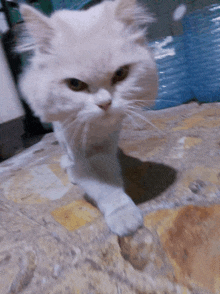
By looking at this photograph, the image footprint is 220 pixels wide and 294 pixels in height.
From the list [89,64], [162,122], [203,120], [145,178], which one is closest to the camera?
[89,64]

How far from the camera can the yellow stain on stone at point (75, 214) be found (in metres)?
0.69

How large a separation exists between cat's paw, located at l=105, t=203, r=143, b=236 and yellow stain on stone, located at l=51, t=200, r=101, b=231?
0.09 m

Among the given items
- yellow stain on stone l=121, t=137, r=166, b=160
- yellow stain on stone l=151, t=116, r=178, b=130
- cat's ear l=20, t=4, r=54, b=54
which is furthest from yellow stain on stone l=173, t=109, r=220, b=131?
cat's ear l=20, t=4, r=54, b=54

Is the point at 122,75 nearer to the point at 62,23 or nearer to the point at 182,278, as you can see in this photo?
the point at 62,23

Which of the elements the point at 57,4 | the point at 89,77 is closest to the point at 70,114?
the point at 89,77

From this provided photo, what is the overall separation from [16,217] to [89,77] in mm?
569

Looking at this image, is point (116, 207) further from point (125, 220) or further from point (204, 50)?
point (204, 50)

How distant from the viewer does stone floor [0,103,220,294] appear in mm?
500

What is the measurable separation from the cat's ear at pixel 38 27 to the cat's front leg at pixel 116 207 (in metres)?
0.45

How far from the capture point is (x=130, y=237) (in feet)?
1.96

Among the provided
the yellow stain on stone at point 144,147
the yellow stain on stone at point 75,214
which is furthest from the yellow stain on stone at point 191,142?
the yellow stain on stone at point 75,214

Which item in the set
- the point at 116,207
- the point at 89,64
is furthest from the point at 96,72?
the point at 116,207

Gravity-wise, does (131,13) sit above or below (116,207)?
above

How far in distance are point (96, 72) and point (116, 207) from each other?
383 millimetres
